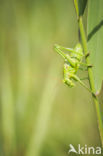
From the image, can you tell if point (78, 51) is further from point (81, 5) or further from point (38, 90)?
point (38, 90)

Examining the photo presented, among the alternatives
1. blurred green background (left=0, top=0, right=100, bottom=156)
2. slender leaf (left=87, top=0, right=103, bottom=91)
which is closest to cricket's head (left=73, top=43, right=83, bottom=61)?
slender leaf (left=87, top=0, right=103, bottom=91)

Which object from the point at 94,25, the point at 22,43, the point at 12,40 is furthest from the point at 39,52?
the point at 94,25

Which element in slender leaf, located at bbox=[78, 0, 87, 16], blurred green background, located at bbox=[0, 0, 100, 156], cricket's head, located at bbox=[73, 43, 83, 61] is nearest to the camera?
slender leaf, located at bbox=[78, 0, 87, 16]

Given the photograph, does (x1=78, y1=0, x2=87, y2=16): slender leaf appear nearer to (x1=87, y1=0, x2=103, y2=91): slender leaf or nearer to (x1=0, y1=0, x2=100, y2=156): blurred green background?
(x1=87, y1=0, x2=103, y2=91): slender leaf

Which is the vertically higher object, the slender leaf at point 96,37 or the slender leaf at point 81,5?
the slender leaf at point 81,5

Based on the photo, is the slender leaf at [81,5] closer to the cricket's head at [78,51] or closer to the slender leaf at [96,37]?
the slender leaf at [96,37]

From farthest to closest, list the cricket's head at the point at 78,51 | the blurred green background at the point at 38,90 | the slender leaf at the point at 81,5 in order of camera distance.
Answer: the blurred green background at the point at 38,90 → the cricket's head at the point at 78,51 → the slender leaf at the point at 81,5

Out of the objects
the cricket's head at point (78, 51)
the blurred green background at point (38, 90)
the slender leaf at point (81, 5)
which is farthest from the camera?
the blurred green background at point (38, 90)

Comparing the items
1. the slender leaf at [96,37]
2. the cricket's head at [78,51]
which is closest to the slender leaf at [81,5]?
the slender leaf at [96,37]
